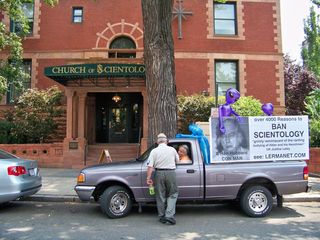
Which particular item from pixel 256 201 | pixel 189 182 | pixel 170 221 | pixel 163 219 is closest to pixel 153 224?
pixel 163 219

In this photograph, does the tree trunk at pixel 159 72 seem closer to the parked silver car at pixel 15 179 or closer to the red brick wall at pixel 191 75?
the parked silver car at pixel 15 179

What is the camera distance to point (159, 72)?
393 inches

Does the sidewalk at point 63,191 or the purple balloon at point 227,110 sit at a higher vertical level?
the purple balloon at point 227,110

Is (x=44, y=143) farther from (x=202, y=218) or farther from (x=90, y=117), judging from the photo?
(x=202, y=218)

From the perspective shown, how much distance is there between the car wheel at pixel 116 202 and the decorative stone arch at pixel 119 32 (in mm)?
14378

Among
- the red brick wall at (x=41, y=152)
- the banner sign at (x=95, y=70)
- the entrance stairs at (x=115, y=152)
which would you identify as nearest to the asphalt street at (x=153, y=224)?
the red brick wall at (x=41, y=152)

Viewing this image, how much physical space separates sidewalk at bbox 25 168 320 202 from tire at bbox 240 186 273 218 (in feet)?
7.33

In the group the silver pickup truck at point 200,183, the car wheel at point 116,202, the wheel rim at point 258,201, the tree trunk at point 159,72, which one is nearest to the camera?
the car wheel at point 116,202

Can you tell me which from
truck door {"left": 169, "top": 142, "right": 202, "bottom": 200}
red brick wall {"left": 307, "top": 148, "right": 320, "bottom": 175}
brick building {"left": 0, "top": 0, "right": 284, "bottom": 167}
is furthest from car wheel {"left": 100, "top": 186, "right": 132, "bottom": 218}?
brick building {"left": 0, "top": 0, "right": 284, "bottom": 167}

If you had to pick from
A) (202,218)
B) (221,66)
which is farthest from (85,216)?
(221,66)

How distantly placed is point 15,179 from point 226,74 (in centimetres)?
1561

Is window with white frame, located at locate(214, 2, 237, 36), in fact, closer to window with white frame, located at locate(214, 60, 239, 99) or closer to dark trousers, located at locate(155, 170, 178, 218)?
window with white frame, located at locate(214, 60, 239, 99)

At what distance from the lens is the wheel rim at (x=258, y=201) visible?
7.70 m

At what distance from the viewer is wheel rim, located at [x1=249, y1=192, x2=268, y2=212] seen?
770 centimetres
